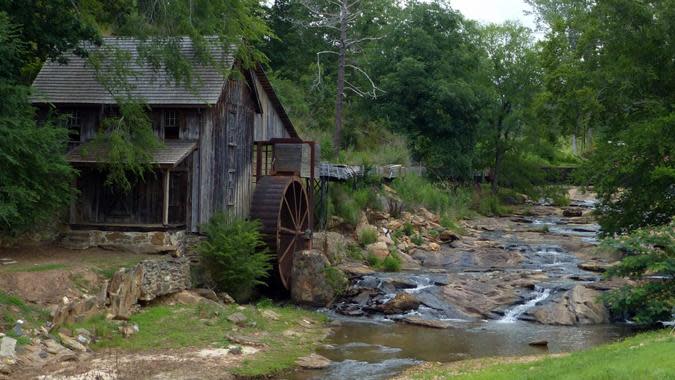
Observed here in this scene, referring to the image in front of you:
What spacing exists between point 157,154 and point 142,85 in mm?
2320

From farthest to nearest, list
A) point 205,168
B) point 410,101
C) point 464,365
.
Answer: point 410,101, point 205,168, point 464,365

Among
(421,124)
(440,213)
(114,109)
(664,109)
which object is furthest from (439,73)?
(114,109)

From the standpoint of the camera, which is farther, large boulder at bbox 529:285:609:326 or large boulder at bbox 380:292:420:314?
large boulder at bbox 380:292:420:314

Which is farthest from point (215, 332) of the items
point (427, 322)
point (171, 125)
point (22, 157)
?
point (171, 125)

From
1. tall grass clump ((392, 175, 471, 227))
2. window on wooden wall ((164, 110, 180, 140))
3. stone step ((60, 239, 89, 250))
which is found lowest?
stone step ((60, 239, 89, 250))

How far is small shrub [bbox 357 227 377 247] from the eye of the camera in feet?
91.2

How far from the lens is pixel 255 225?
21.1 meters

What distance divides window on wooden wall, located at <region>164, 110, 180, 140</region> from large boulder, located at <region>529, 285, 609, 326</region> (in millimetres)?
10488

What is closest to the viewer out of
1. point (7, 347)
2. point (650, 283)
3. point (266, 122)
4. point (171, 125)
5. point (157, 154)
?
point (7, 347)

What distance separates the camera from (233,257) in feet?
66.2

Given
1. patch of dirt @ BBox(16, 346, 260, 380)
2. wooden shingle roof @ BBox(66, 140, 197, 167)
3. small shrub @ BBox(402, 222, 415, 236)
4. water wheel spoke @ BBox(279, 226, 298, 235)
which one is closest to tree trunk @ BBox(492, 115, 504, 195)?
small shrub @ BBox(402, 222, 415, 236)

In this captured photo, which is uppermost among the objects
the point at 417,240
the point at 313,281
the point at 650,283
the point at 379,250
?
the point at 650,283

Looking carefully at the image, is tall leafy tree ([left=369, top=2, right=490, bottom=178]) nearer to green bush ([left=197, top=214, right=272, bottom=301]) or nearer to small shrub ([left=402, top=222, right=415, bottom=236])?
small shrub ([left=402, top=222, right=415, bottom=236])

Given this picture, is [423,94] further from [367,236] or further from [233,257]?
[233,257]
